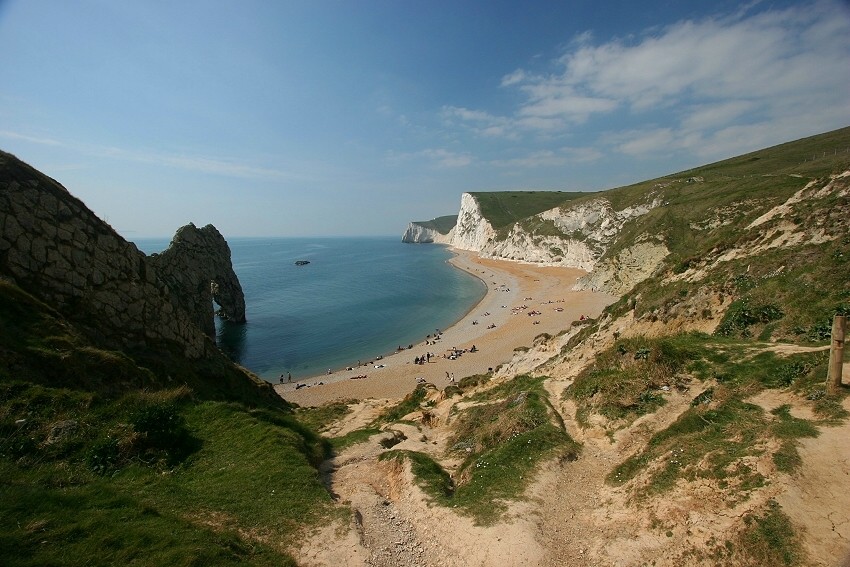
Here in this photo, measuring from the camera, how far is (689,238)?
56.5 m

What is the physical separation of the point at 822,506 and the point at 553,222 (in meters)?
117

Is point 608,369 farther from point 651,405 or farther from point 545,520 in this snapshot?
point 545,520

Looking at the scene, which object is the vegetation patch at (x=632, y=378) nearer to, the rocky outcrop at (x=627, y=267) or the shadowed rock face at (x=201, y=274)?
the shadowed rock face at (x=201, y=274)

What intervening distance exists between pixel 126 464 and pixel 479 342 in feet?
137

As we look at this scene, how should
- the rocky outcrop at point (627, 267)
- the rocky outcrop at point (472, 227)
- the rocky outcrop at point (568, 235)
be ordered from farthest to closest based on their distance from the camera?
the rocky outcrop at point (472, 227) < the rocky outcrop at point (568, 235) < the rocky outcrop at point (627, 267)

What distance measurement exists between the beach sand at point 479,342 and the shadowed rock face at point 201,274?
1623 cm

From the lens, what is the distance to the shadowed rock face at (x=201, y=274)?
43.3 metres

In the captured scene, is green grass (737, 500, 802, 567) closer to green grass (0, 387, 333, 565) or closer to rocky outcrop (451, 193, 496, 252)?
green grass (0, 387, 333, 565)

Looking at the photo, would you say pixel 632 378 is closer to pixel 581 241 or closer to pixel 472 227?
pixel 581 241

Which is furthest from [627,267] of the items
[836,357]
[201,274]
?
[201,274]

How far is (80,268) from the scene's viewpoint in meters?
14.8

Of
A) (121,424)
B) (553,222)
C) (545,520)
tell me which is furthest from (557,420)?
(553,222)

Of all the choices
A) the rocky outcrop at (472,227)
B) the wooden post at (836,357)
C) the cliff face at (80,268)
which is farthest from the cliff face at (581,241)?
the cliff face at (80,268)

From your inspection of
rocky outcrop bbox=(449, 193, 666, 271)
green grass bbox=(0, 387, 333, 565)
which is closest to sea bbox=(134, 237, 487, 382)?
rocky outcrop bbox=(449, 193, 666, 271)
